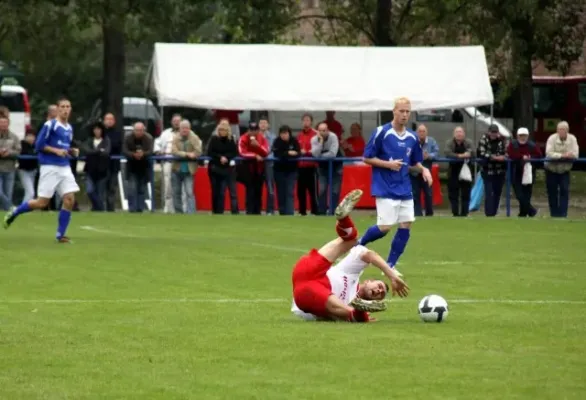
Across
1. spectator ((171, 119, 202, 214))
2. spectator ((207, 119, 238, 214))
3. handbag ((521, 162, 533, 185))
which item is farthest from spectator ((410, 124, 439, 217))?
spectator ((171, 119, 202, 214))

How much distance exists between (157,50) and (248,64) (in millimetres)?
1920

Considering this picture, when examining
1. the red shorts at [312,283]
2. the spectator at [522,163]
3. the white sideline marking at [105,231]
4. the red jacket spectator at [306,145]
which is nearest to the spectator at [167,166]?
the red jacket spectator at [306,145]

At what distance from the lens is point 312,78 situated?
3522cm

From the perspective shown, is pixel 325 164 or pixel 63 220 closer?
pixel 63 220

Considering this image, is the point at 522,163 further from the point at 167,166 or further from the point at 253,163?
the point at 167,166

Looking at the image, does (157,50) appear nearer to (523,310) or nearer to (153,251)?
(153,251)

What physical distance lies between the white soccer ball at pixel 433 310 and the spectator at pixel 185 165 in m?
20.2

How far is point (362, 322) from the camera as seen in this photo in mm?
13977

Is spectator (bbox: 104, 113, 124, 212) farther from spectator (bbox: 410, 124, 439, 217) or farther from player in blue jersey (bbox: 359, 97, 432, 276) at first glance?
player in blue jersey (bbox: 359, 97, 432, 276)

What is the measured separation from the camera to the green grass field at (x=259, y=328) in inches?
410

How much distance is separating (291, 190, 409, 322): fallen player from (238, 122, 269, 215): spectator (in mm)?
19825

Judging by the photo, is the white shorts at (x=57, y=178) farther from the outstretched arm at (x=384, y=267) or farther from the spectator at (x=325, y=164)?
the spectator at (x=325, y=164)

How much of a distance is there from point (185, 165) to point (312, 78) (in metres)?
3.39

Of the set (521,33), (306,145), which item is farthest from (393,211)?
(521,33)
